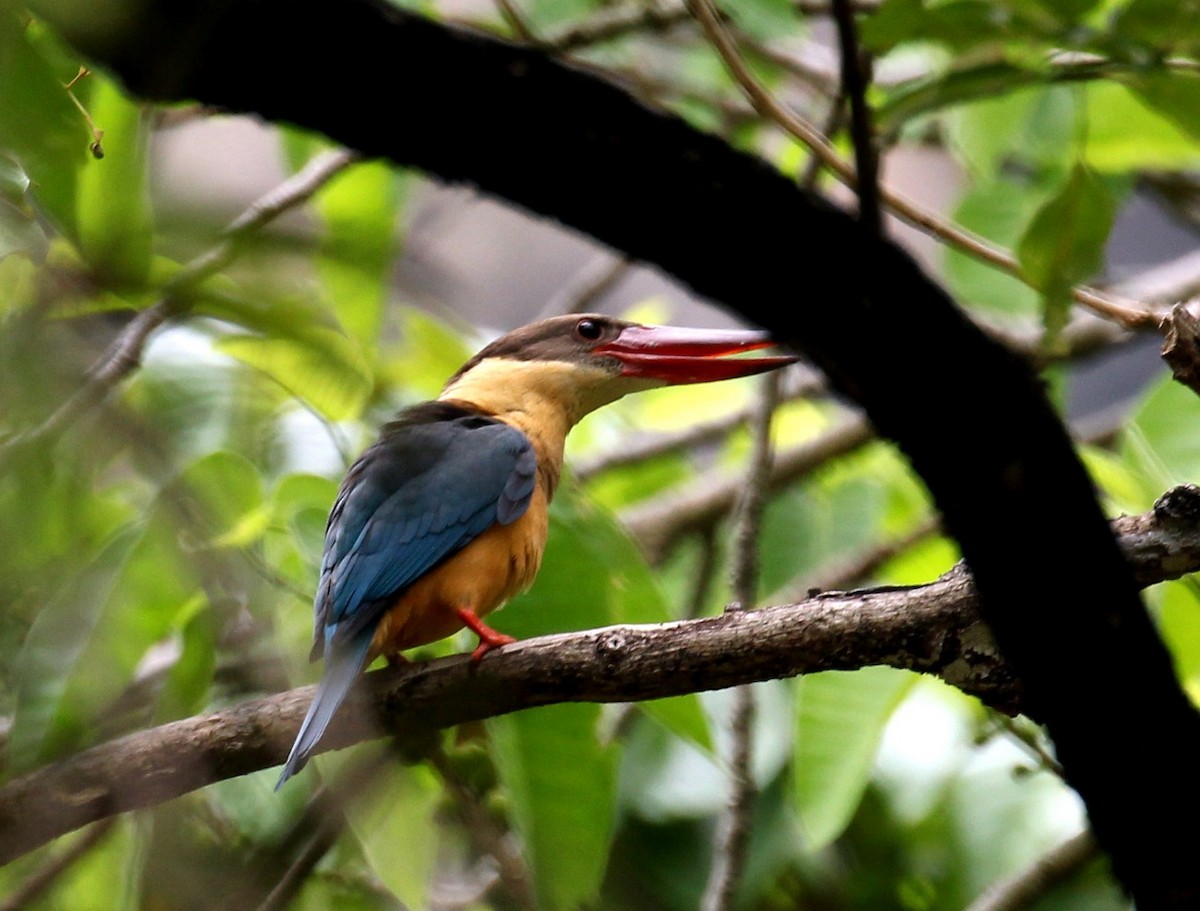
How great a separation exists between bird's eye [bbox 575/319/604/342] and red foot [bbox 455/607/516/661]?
1.04 metres

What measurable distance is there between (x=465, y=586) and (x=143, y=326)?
1.77 meters

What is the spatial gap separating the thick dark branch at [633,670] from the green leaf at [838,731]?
0.92 metres

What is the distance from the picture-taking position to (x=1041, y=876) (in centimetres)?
313

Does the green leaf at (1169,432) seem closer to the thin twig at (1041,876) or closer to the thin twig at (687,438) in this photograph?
the thin twig at (1041,876)

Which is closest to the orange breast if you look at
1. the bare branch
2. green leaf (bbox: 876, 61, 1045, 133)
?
green leaf (bbox: 876, 61, 1045, 133)

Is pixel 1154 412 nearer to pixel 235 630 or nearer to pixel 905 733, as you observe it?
pixel 905 733

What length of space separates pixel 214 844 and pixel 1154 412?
2072 mm

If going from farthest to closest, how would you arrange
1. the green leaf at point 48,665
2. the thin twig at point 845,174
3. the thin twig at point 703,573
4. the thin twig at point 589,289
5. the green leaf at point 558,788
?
the thin twig at point 589,289 < the thin twig at point 703,573 < the thin twig at point 845,174 < the green leaf at point 558,788 < the green leaf at point 48,665

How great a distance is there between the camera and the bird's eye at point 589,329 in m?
3.35

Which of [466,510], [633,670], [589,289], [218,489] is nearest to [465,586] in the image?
[466,510]

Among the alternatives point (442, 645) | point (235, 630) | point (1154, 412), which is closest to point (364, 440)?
point (442, 645)

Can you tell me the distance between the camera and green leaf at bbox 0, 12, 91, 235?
791 mm

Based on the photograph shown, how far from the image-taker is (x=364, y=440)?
8.93ft

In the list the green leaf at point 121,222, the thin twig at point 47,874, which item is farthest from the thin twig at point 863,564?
the green leaf at point 121,222
